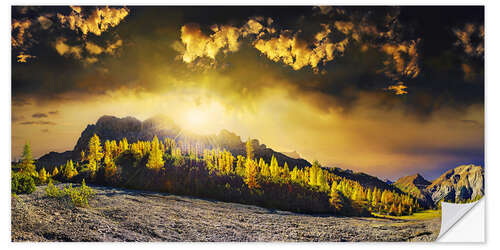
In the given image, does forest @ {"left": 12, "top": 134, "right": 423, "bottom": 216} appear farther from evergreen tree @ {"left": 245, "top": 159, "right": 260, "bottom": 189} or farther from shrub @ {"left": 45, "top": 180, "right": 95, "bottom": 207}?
shrub @ {"left": 45, "top": 180, "right": 95, "bottom": 207}

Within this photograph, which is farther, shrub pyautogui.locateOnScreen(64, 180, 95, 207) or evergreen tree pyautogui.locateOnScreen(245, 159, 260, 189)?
evergreen tree pyautogui.locateOnScreen(245, 159, 260, 189)

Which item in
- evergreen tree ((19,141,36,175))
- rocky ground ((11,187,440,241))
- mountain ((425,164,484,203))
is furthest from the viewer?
mountain ((425,164,484,203))

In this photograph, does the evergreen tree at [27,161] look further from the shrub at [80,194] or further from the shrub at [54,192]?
the shrub at [80,194]

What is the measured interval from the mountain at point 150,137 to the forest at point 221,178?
0.09 meters

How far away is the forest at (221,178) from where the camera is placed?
21.5 feet

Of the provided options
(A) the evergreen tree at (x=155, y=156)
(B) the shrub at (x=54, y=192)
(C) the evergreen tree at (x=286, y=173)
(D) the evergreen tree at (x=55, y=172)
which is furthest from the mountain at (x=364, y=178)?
(D) the evergreen tree at (x=55, y=172)

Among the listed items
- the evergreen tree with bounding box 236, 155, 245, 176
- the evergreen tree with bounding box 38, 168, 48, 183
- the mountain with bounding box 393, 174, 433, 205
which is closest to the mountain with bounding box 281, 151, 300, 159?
the evergreen tree with bounding box 236, 155, 245, 176

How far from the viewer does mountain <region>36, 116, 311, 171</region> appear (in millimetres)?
6516

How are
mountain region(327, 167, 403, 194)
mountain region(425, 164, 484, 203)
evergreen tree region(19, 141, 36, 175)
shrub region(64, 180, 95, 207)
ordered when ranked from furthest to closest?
mountain region(327, 167, 403, 194) < mountain region(425, 164, 484, 203) < evergreen tree region(19, 141, 36, 175) < shrub region(64, 180, 95, 207)

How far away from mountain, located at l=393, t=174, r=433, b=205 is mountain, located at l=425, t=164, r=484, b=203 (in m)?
0.09

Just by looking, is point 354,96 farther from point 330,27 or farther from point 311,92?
point 330,27

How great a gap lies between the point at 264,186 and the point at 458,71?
467cm

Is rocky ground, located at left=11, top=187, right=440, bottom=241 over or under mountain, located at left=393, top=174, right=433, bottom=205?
under
